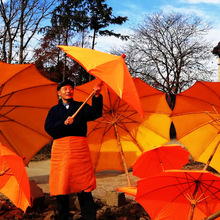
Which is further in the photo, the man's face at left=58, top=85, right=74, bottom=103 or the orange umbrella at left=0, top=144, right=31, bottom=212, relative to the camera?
the man's face at left=58, top=85, right=74, bottom=103

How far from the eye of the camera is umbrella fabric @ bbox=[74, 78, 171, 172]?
544cm

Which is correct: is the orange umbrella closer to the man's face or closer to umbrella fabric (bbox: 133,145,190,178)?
the man's face

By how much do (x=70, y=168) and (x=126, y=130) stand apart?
6.76 ft

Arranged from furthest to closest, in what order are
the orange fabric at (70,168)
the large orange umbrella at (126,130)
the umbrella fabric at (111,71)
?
the large orange umbrella at (126,130), the orange fabric at (70,168), the umbrella fabric at (111,71)

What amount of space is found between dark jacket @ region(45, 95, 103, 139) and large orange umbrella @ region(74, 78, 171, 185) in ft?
4.87

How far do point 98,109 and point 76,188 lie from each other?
97cm

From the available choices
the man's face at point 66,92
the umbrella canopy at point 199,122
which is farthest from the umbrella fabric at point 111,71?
the umbrella canopy at point 199,122

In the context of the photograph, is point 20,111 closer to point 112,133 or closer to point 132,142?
point 112,133

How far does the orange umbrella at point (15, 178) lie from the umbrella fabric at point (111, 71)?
1.26 metres

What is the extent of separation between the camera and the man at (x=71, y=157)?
Result: 375 cm

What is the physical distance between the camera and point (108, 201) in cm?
530

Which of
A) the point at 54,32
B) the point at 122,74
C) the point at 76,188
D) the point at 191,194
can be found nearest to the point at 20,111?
the point at 76,188

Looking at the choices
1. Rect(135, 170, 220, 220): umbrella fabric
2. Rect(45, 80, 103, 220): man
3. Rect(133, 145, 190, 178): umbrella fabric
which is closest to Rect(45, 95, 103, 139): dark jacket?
Rect(45, 80, 103, 220): man

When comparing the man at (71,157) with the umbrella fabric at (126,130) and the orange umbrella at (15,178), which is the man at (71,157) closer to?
the orange umbrella at (15,178)
